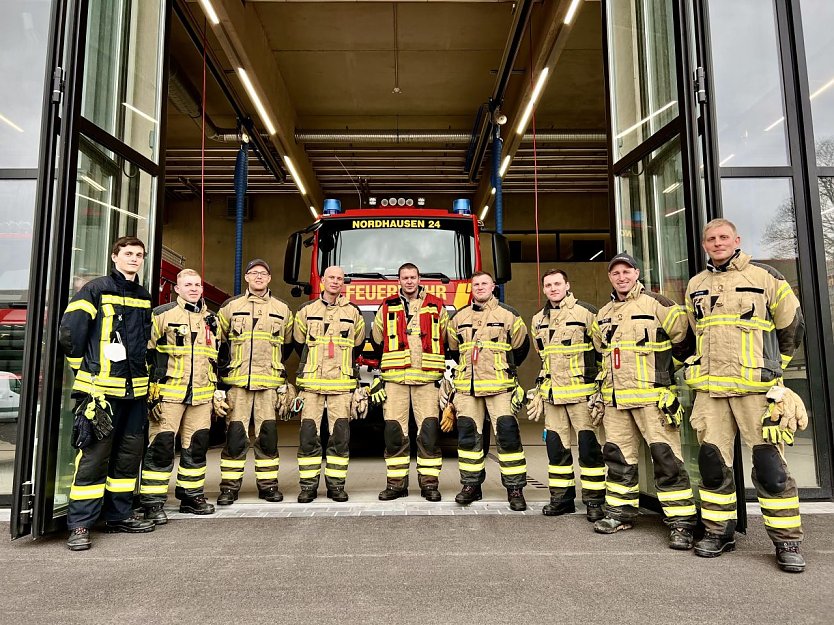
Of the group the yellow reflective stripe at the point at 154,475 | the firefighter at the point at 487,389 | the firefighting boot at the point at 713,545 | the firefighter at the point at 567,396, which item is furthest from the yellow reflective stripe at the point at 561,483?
the yellow reflective stripe at the point at 154,475

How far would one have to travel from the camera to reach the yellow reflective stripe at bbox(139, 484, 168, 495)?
3863 millimetres

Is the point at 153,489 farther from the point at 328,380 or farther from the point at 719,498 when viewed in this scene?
the point at 719,498

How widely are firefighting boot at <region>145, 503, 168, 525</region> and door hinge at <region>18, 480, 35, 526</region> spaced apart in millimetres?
687

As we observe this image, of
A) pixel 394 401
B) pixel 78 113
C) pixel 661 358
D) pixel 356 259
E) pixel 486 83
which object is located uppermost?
pixel 486 83

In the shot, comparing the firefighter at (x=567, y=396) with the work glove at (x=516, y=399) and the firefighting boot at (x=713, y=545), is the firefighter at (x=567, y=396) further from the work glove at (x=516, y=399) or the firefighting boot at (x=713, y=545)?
the firefighting boot at (x=713, y=545)

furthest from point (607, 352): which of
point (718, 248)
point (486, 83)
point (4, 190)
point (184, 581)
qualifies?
point (486, 83)

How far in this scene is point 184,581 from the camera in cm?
275

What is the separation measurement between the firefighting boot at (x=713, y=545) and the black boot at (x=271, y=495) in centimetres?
291

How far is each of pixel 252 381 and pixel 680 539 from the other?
10.1ft

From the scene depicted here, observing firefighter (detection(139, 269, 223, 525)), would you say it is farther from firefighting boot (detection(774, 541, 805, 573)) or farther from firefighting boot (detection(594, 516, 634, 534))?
firefighting boot (detection(774, 541, 805, 573))

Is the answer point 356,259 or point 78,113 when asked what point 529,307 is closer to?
point 356,259

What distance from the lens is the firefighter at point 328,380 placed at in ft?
14.7

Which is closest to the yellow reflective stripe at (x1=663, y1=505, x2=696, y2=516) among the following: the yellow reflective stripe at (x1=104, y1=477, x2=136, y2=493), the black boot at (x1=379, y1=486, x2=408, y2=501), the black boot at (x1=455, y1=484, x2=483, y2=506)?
the black boot at (x1=455, y1=484, x2=483, y2=506)

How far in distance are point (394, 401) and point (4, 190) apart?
11.1 ft
